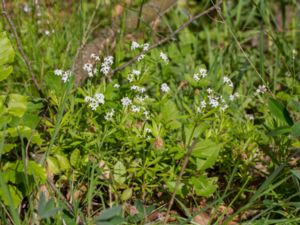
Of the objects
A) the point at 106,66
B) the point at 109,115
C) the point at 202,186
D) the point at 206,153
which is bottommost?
the point at 202,186

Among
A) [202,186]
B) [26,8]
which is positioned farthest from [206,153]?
[26,8]

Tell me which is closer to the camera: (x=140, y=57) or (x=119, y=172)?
(x=119, y=172)

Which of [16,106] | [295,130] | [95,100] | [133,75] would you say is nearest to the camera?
[295,130]

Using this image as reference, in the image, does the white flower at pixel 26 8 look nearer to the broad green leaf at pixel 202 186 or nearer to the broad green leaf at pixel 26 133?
the broad green leaf at pixel 26 133

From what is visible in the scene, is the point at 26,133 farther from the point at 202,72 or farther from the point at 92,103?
the point at 202,72

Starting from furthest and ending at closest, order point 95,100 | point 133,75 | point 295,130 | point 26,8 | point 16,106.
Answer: point 26,8
point 133,75
point 95,100
point 16,106
point 295,130

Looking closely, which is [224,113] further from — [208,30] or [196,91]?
[208,30]
